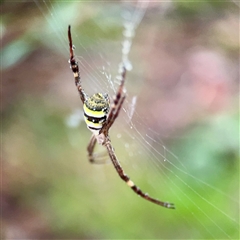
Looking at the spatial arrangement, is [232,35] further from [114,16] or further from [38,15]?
[38,15]

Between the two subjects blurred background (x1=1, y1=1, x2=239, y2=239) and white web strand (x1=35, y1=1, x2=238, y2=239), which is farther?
blurred background (x1=1, y1=1, x2=239, y2=239)

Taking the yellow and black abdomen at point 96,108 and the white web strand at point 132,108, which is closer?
the yellow and black abdomen at point 96,108

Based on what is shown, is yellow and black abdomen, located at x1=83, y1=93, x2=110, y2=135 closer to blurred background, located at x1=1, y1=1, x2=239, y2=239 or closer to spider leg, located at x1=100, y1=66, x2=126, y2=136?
spider leg, located at x1=100, y1=66, x2=126, y2=136

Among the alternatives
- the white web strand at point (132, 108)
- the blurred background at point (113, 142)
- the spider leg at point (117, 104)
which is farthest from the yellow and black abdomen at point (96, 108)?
the blurred background at point (113, 142)

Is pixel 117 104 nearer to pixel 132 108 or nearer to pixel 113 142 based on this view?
pixel 132 108

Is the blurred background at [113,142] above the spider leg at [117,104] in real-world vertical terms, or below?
below

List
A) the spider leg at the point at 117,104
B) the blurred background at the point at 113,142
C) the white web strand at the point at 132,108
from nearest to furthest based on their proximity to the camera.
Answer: the spider leg at the point at 117,104 < the white web strand at the point at 132,108 < the blurred background at the point at 113,142

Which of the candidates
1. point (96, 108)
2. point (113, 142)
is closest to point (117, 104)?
point (96, 108)

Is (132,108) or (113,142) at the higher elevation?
(132,108)

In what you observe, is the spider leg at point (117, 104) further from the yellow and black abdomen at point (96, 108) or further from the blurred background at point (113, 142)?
the blurred background at point (113, 142)

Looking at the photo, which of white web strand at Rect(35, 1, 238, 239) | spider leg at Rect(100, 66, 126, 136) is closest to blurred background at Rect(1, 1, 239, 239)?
white web strand at Rect(35, 1, 238, 239)
